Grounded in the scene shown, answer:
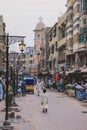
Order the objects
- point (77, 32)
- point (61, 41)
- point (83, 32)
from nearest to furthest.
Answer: point (83, 32) → point (77, 32) → point (61, 41)

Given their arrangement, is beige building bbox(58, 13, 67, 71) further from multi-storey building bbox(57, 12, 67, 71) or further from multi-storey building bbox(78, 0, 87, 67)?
multi-storey building bbox(78, 0, 87, 67)

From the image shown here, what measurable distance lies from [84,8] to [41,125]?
4263 cm

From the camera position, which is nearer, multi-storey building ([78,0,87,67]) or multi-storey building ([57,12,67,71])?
multi-storey building ([78,0,87,67])

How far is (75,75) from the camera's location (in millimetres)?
52281

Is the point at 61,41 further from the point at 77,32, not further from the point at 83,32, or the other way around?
the point at 83,32

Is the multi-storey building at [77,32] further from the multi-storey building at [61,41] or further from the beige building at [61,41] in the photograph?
the multi-storey building at [61,41]

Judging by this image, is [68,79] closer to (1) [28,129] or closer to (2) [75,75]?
(2) [75,75]

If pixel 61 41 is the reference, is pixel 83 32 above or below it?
below

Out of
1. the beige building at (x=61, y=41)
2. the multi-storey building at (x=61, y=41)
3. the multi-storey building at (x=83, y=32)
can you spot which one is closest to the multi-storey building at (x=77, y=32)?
the multi-storey building at (x=83, y=32)

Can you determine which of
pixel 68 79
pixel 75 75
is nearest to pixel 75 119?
pixel 75 75

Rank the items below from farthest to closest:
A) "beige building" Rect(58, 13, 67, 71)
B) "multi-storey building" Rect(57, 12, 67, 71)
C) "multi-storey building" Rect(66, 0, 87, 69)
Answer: "multi-storey building" Rect(57, 12, 67, 71), "beige building" Rect(58, 13, 67, 71), "multi-storey building" Rect(66, 0, 87, 69)

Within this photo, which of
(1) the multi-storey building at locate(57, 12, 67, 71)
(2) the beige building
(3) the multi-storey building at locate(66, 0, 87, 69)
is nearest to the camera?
A: (3) the multi-storey building at locate(66, 0, 87, 69)

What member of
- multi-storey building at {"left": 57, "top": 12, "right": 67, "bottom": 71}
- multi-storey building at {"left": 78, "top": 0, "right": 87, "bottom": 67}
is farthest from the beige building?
multi-storey building at {"left": 78, "top": 0, "right": 87, "bottom": 67}

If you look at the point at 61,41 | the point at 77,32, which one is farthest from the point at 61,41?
the point at 77,32
